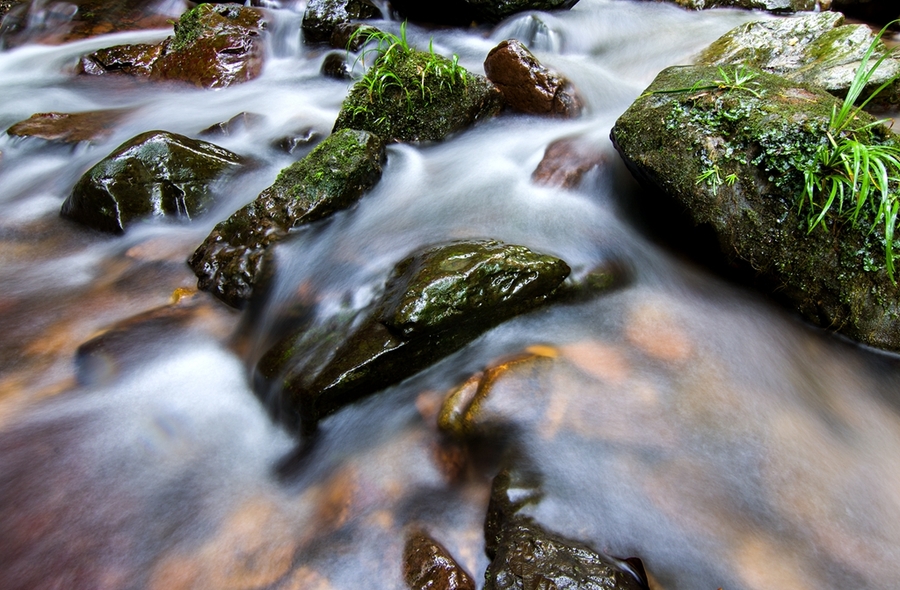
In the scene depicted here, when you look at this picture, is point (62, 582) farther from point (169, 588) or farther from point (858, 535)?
point (858, 535)

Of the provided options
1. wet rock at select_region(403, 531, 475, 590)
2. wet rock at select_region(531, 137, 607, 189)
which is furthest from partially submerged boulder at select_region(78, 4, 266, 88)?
wet rock at select_region(403, 531, 475, 590)

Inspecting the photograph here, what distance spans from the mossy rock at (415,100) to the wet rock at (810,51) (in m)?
3.02

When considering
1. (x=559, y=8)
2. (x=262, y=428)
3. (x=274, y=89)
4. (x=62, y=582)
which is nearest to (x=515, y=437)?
(x=262, y=428)

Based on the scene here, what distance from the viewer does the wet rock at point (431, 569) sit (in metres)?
2.43

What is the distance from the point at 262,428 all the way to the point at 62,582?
1198 millimetres

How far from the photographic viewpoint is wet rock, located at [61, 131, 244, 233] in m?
5.11

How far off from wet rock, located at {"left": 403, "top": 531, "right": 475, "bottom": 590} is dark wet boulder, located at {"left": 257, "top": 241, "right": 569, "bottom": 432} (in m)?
1.03

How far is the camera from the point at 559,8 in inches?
337

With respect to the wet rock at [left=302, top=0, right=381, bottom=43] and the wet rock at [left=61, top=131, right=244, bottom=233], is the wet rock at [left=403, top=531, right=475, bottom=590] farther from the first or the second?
the wet rock at [left=302, top=0, right=381, bottom=43]

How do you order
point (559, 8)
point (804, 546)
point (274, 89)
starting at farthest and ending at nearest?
1. point (559, 8)
2. point (274, 89)
3. point (804, 546)

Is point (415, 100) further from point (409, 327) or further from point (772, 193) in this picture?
point (772, 193)

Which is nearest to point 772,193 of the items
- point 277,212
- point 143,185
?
point 277,212

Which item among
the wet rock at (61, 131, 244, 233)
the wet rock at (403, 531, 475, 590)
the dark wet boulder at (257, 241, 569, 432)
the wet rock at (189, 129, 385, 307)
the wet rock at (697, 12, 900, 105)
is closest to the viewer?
the wet rock at (403, 531, 475, 590)

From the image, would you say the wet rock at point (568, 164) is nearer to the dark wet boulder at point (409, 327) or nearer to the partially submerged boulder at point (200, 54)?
the dark wet boulder at point (409, 327)
